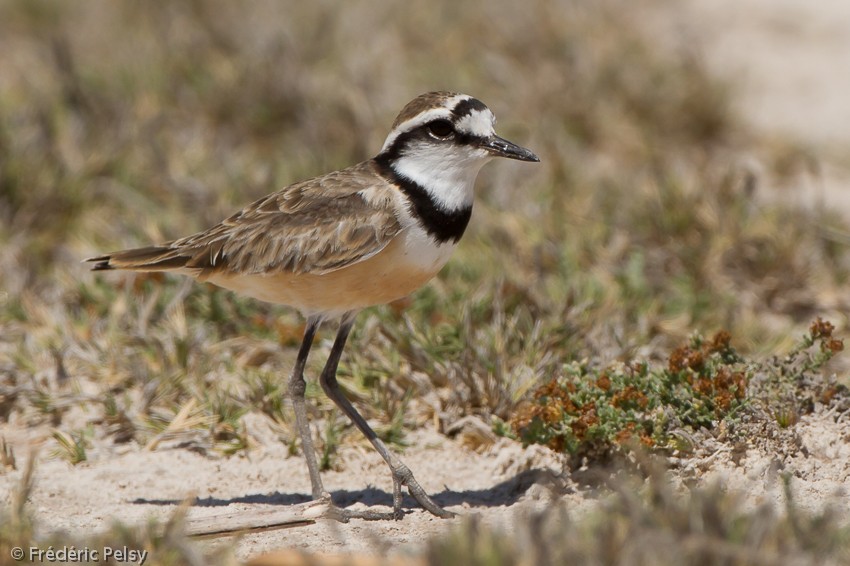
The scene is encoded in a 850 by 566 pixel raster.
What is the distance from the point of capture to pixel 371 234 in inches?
187

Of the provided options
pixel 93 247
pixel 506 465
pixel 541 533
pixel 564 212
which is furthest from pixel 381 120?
pixel 541 533

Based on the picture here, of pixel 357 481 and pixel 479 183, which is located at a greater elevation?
pixel 479 183

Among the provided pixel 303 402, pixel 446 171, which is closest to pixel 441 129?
pixel 446 171

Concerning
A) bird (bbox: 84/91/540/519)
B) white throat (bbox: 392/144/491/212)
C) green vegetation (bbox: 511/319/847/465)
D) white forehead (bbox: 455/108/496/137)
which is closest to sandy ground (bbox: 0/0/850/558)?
green vegetation (bbox: 511/319/847/465)

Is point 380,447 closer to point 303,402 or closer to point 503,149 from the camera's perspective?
point 303,402

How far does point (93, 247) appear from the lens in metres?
7.28

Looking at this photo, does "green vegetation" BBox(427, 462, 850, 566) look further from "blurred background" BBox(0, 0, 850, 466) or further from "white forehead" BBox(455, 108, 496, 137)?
"blurred background" BBox(0, 0, 850, 466)

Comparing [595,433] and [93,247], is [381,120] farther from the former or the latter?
[595,433]

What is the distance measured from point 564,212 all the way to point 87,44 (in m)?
5.33

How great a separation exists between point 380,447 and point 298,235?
105 cm

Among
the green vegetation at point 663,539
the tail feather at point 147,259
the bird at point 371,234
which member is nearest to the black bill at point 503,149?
the bird at point 371,234

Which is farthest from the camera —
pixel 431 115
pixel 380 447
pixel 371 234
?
pixel 380 447

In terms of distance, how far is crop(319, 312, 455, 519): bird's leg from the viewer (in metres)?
4.89

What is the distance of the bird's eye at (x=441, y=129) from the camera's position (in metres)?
4.87
